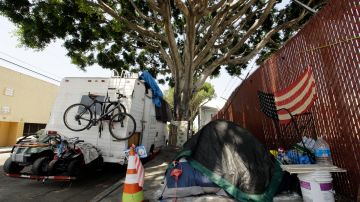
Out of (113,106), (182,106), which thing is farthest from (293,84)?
(182,106)

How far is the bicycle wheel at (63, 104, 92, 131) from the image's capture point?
276 inches

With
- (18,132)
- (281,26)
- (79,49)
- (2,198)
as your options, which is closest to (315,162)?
(2,198)

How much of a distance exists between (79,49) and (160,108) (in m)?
5.72

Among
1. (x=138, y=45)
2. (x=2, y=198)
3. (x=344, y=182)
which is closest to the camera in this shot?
(x=344, y=182)

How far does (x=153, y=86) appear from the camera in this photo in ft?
29.9

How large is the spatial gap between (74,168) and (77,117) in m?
1.99

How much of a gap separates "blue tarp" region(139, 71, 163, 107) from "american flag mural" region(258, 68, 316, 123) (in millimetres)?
4488

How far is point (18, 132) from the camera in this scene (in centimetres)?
2256

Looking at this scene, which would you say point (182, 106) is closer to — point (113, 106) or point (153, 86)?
A: point (153, 86)

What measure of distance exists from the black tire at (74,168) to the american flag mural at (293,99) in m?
4.89

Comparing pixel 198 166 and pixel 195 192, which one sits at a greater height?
pixel 198 166

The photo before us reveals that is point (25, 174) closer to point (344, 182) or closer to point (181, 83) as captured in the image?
point (344, 182)

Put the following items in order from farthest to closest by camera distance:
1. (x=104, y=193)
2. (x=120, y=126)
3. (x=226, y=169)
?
(x=120, y=126) → (x=104, y=193) → (x=226, y=169)

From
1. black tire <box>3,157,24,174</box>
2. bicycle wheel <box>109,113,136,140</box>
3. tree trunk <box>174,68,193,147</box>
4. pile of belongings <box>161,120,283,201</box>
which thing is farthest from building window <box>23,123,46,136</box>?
pile of belongings <box>161,120,283,201</box>
